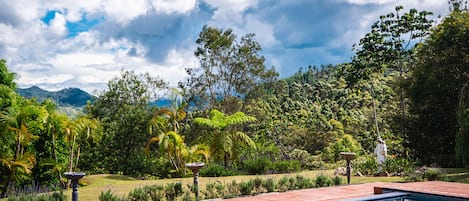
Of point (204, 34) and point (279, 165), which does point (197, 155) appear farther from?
point (204, 34)

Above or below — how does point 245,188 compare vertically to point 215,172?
above

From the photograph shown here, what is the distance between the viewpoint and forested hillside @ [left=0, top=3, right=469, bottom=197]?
13461 mm

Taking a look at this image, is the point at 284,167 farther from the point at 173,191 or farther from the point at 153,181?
the point at 173,191

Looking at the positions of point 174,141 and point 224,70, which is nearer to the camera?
A: point 174,141

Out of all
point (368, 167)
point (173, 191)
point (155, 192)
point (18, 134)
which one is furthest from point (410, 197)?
point (18, 134)

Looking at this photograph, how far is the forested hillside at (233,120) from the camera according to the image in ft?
44.2

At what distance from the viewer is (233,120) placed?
57.0 ft

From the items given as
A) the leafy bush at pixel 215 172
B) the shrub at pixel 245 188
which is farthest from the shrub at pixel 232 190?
the leafy bush at pixel 215 172

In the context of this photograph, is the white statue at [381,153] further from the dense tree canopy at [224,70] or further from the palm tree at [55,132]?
the dense tree canopy at [224,70]

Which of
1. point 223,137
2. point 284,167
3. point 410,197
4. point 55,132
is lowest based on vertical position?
point 410,197

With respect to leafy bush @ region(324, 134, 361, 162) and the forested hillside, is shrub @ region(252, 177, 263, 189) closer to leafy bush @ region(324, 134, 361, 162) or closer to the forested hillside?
the forested hillside

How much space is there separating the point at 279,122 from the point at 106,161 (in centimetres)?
→ 1127

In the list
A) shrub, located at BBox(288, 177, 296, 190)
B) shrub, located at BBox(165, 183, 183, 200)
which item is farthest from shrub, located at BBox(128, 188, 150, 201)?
shrub, located at BBox(288, 177, 296, 190)

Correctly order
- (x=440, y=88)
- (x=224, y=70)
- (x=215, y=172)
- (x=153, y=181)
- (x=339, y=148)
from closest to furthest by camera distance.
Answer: (x=153, y=181) < (x=215, y=172) < (x=440, y=88) < (x=339, y=148) < (x=224, y=70)
